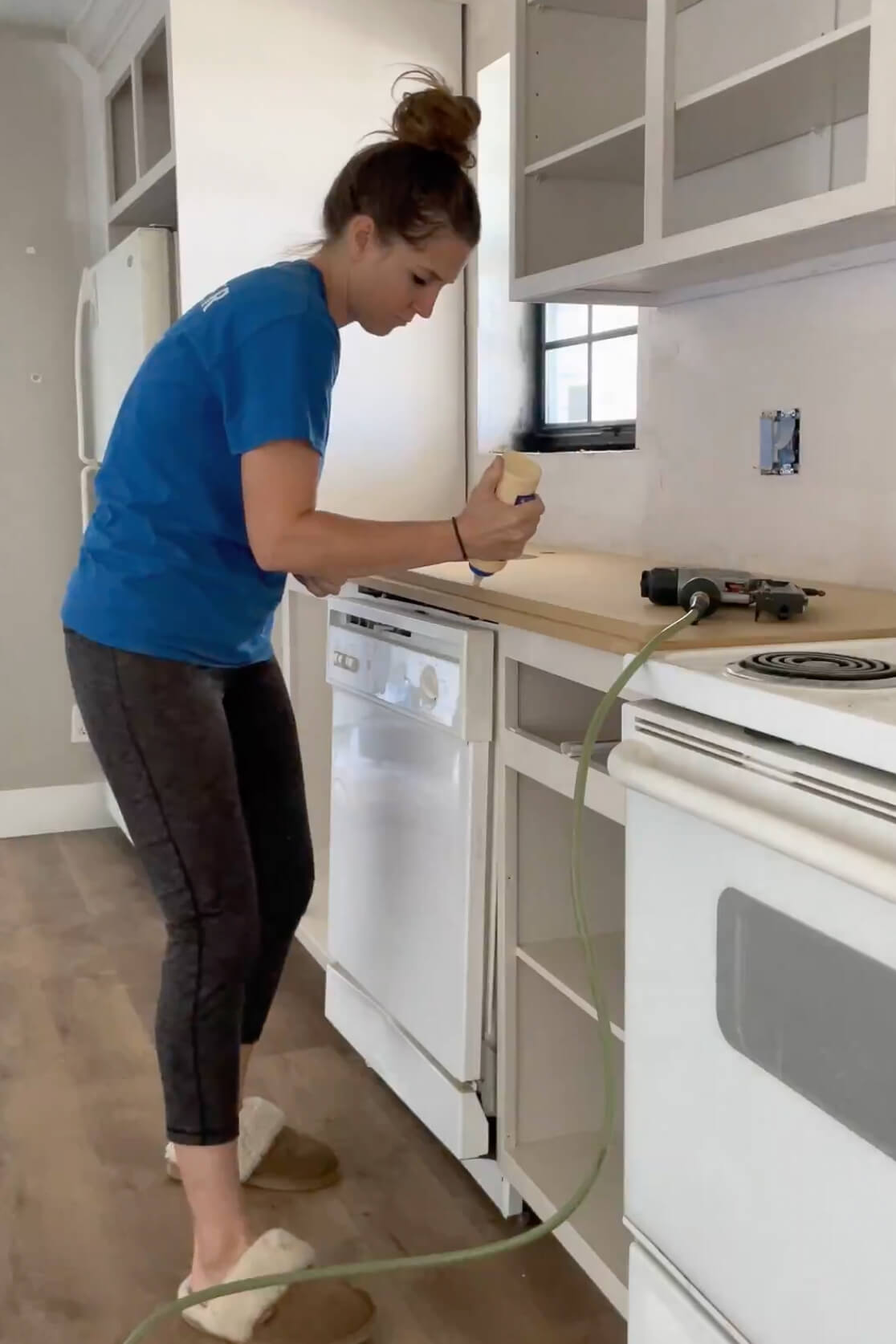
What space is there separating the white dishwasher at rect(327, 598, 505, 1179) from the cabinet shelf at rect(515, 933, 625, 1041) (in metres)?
0.09

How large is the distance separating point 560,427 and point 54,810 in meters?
2.06

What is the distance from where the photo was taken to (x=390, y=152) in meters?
1.50

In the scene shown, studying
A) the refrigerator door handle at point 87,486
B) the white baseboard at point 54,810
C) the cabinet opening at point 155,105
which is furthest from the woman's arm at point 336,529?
the white baseboard at point 54,810

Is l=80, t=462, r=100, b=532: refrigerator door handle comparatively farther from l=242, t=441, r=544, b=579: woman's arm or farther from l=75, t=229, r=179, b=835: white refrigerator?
l=242, t=441, r=544, b=579: woman's arm

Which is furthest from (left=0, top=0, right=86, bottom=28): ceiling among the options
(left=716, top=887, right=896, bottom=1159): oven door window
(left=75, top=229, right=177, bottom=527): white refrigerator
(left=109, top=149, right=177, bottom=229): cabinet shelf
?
(left=716, top=887, right=896, bottom=1159): oven door window

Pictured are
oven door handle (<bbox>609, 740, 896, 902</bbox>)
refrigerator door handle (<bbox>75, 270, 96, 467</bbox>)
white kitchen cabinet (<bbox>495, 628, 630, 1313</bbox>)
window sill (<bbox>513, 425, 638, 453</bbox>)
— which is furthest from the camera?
refrigerator door handle (<bbox>75, 270, 96, 467</bbox>)

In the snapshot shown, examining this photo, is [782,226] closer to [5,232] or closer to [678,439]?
[678,439]

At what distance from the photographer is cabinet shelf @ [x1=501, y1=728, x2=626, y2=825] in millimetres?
1446

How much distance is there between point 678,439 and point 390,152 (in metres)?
0.87

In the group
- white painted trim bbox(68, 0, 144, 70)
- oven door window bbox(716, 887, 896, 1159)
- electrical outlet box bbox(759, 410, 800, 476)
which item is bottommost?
oven door window bbox(716, 887, 896, 1159)

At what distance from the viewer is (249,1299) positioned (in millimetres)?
1504

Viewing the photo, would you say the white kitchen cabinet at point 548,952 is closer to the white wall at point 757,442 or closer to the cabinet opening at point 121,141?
the white wall at point 757,442

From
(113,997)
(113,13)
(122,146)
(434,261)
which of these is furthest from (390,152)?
(122,146)

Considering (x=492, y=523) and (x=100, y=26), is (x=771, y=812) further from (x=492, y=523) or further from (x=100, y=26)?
(x=100, y=26)
